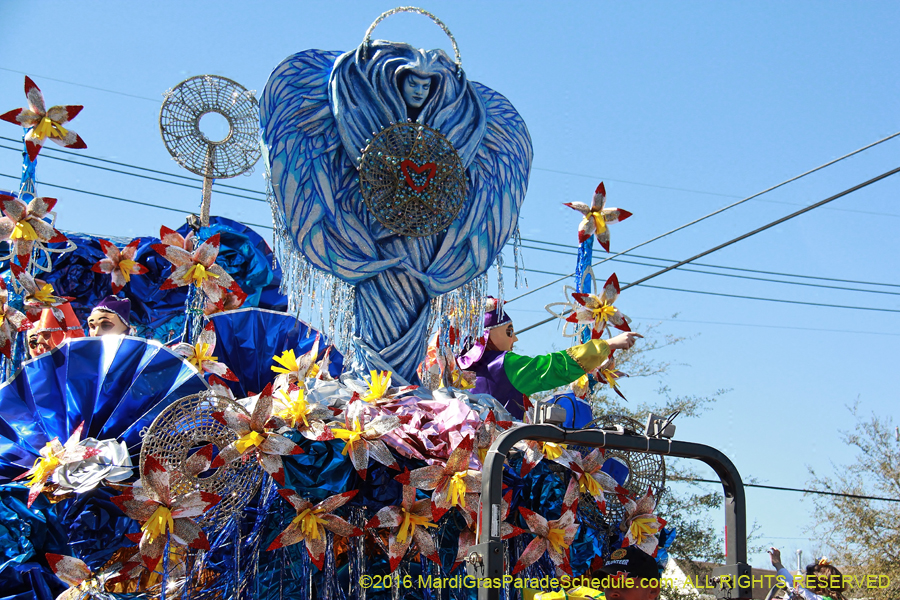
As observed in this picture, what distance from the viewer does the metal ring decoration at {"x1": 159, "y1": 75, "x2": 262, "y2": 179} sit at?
19.6 ft

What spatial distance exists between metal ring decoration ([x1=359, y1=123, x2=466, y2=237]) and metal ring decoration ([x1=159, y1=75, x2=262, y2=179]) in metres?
1.49

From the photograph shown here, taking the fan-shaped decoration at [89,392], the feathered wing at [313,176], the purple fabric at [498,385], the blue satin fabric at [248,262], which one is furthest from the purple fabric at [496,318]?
the blue satin fabric at [248,262]

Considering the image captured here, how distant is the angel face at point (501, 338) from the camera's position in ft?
17.0

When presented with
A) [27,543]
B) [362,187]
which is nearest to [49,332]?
[27,543]

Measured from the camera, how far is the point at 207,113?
6.08 m

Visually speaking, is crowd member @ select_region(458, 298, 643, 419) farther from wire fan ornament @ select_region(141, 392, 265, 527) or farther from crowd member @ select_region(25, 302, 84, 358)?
crowd member @ select_region(25, 302, 84, 358)

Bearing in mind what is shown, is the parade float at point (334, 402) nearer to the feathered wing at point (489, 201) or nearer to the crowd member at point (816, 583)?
the feathered wing at point (489, 201)

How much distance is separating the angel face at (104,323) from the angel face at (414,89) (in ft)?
7.07

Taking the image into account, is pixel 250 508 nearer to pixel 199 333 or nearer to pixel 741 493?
pixel 199 333

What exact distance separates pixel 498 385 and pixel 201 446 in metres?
1.71

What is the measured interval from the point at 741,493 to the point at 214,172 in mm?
4205

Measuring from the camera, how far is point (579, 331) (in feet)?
16.1

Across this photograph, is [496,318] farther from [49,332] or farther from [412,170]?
[49,332]

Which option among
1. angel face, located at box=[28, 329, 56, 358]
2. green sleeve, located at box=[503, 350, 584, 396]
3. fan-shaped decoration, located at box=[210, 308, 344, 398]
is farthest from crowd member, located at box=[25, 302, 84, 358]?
green sleeve, located at box=[503, 350, 584, 396]
